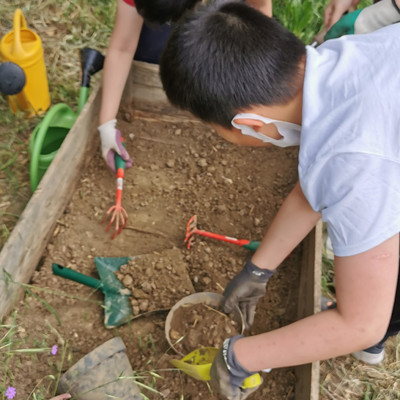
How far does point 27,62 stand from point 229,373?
5.11 ft

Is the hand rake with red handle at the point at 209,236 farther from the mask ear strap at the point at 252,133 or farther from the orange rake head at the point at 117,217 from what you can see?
the mask ear strap at the point at 252,133

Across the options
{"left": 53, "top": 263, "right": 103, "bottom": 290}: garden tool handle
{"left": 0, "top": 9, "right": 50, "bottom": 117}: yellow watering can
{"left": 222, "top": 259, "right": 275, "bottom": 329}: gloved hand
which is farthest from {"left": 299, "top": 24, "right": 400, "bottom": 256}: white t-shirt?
{"left": 0, "top": 9, "right": 50, "bottom": 117}: yellow watering can

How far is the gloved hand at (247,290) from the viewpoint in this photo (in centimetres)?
158

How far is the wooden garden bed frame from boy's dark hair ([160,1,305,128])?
772mm

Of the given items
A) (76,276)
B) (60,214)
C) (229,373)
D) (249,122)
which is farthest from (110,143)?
(229,373)

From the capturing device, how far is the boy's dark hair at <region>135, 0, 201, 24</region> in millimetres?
1526

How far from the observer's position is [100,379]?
1.36 m

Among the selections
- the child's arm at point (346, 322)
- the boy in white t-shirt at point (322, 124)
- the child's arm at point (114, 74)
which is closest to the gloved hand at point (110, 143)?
the child's arm at point (114, 74)

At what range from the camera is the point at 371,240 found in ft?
3.12

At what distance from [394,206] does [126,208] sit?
1.28m

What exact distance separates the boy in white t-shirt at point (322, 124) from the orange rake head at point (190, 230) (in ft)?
2.13

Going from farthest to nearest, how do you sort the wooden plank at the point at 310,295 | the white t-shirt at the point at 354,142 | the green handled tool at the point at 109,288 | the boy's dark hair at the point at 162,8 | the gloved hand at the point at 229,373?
the green handled tool at the point at 109,288
the boy's dark hair at the point at 162,8
the wooden plank at the point at 310,295
the gloved hand at the point at 229,373
the white t-shirt at the point at 354,142

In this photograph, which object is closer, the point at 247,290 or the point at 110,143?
the point at 247,290

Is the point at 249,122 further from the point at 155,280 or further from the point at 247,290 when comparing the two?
the point at 155,280
